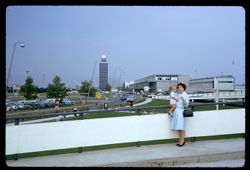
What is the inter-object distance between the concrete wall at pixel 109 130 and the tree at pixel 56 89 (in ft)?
160

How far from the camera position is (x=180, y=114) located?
21.8 ft

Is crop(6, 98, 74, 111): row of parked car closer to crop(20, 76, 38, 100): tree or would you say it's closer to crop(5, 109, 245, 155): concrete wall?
crop(20, 76, 38, 100): tree

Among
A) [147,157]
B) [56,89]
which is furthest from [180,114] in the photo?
[56,89]

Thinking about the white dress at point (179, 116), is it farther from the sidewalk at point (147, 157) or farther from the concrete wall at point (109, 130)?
the sidewalk at point (147, 157)

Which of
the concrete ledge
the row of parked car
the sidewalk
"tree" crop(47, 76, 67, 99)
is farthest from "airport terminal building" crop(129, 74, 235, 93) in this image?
the concrete ledge

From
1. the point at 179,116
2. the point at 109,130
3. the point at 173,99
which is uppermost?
the point at 173,99

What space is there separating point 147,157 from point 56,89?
164 feet

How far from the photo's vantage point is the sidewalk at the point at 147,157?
5.33 meters

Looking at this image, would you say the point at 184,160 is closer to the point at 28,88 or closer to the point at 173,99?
the point at 173,99

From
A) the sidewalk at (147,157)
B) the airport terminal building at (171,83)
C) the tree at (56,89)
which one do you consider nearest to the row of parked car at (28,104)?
the tree at (56,89)
